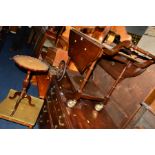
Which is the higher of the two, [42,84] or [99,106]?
[99,106]

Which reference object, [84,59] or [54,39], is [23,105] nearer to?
[84,59]

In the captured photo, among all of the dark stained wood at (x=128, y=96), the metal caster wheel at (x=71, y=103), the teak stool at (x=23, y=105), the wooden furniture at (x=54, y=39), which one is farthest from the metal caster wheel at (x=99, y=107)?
the wooden furniture at (x=54, y=39)

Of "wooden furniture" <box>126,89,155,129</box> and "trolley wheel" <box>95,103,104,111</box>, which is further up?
"wooden furniture" <box>126,89,155,129</box>

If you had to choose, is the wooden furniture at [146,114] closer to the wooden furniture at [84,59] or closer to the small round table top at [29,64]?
the wooden furniture at [84,59]

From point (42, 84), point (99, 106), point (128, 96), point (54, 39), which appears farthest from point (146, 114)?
point (54, 39)

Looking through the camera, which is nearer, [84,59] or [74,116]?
[74,116]

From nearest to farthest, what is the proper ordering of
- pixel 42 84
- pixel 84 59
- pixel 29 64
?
pixel 84 59
pixel 29 64
pixel 42 84

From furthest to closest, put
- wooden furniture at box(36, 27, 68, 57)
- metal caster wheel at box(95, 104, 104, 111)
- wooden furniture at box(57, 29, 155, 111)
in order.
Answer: wooden furniture at box(36, 27, 68, 57) → metal caster wheel at box(95, 104, 104, 111) → wooden furniture at box(57, 29, 155, 111)

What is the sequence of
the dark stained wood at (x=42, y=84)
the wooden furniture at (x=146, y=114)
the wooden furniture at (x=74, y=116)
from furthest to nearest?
1. the dark stained wood at (x=42, y=84)
2. the wooden furniture at (x=74, y=116)
3. the wooden furniture at (x=146, y=114)

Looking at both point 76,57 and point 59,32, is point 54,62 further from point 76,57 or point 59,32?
point 76,57

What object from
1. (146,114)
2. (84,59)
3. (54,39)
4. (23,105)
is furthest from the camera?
(54,39)

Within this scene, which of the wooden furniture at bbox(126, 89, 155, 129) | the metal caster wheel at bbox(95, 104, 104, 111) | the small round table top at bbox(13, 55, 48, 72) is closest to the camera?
the wooden furniture at bbox(126, 89, 155, 129)

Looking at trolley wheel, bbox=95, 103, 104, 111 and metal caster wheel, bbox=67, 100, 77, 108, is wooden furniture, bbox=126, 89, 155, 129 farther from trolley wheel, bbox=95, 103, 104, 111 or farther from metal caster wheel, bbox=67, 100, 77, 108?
metal caster wheel, bbox=67, 100, 77, 108

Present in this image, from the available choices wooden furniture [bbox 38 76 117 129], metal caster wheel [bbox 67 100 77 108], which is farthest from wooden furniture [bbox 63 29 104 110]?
wooden furniture [bbox 38 76 117 129]
